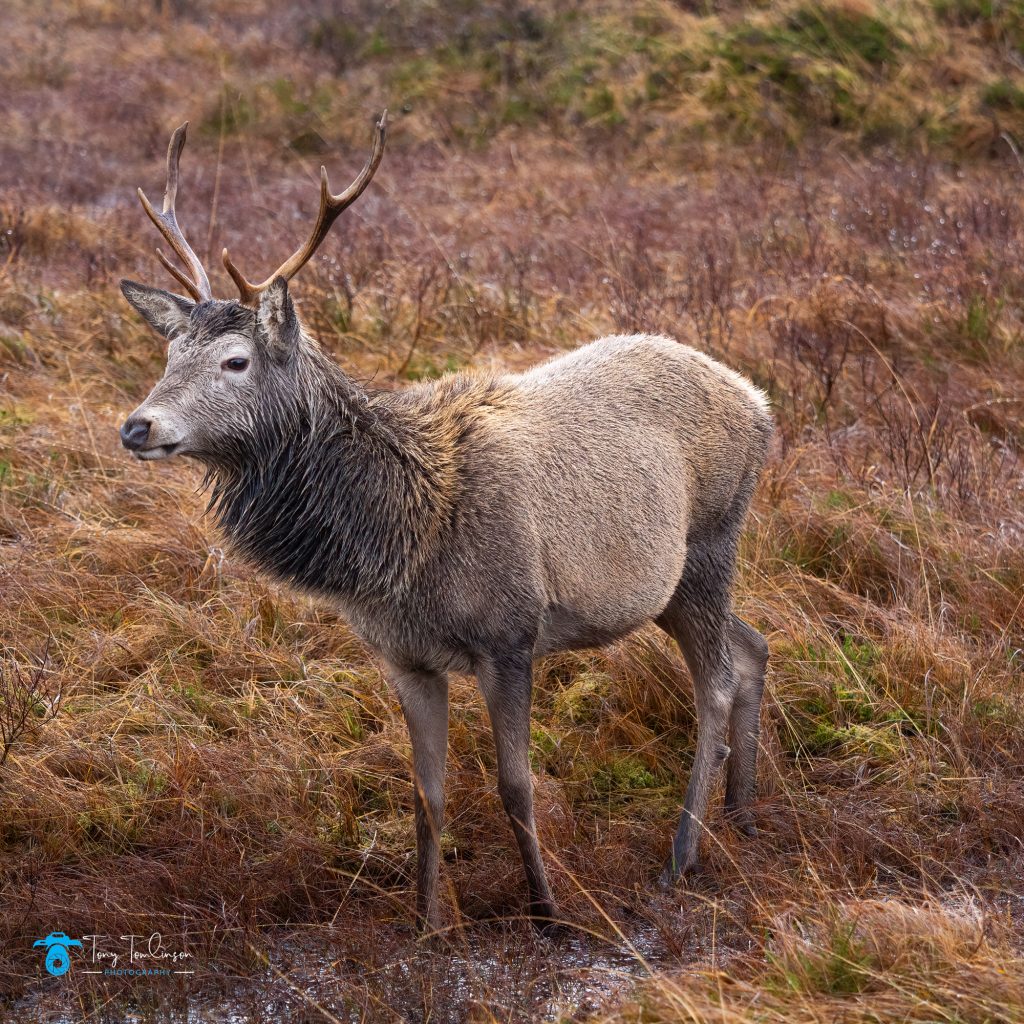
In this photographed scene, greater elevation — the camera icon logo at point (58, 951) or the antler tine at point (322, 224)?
the antler tine at point (322, 224)

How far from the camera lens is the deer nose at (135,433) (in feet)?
A: 12.8

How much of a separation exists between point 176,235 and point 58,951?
2266 millimetres

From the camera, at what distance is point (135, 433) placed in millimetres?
3910

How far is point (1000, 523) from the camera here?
5.85m

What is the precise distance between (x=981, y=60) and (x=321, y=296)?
7.27 meters

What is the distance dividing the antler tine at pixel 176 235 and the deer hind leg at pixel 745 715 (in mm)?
2171

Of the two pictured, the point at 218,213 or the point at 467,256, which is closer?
the point at 467,256

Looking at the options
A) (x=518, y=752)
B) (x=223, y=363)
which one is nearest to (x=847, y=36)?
(x=223, y=363)

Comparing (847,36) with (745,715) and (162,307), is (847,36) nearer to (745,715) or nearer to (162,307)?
(745,715)

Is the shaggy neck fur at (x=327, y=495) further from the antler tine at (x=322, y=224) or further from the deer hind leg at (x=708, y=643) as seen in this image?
the deer hind leg at (x=708, y=643)

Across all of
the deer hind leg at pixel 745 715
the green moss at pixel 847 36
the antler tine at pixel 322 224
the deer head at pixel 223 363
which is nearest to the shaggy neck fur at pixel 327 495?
the deer head at pixel 223 363

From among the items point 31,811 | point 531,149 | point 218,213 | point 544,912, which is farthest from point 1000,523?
point 531,149

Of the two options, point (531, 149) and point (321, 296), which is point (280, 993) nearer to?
point (321, 296)

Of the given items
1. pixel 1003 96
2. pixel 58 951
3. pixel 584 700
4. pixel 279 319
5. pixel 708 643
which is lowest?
pixel 58 951
